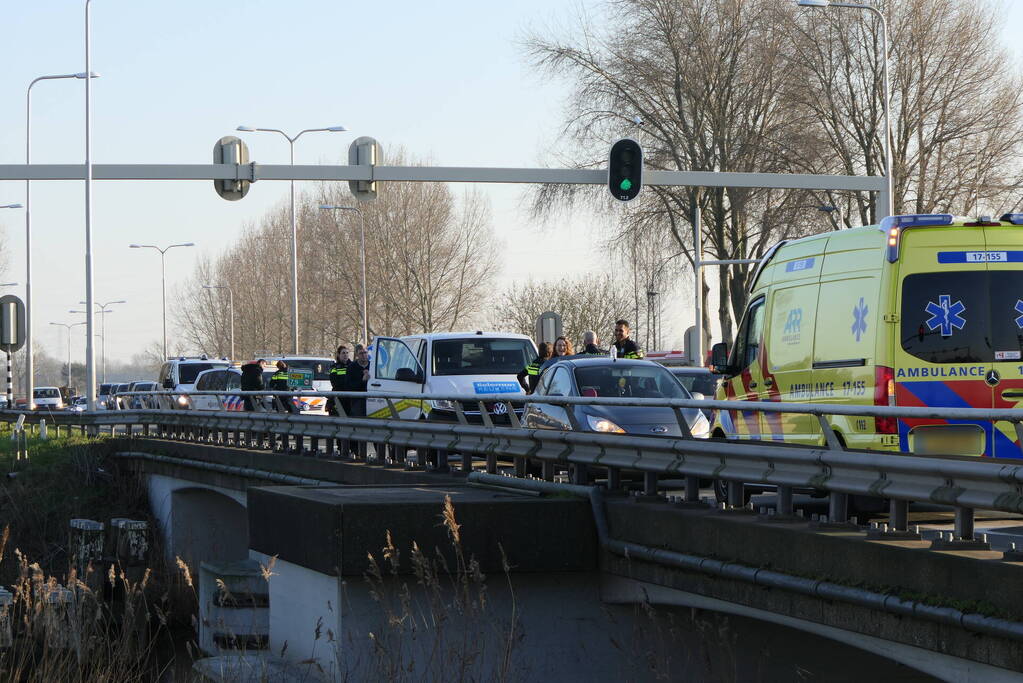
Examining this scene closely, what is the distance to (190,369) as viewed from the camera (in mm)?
40375

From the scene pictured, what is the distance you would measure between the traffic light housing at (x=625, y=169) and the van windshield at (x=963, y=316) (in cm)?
1108

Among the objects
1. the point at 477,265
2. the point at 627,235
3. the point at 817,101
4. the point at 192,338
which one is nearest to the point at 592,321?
the point at 477,265

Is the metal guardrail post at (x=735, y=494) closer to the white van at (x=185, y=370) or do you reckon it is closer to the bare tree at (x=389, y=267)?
the white van at (x=185, y=370)

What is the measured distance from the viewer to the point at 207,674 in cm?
933

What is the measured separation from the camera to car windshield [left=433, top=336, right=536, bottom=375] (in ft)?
69.0

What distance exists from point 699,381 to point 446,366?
4623 mm

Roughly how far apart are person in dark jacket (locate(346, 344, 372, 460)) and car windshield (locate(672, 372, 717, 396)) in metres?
4.85

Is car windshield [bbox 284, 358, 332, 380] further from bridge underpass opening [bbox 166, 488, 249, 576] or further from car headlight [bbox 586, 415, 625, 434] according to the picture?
car headlight [bbox 586, 415, 625, 434]

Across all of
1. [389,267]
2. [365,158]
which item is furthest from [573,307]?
[365,158]

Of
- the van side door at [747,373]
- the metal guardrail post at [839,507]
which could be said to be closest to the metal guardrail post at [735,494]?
the metal guardrail post at [839,507]

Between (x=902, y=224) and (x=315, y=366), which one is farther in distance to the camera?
(x=315, y=366)

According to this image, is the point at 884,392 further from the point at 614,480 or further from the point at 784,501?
the point at 784,501

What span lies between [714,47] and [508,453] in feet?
107

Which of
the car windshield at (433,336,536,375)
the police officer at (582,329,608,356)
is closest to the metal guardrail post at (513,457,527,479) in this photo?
the police officer at (582,329,608,356)
